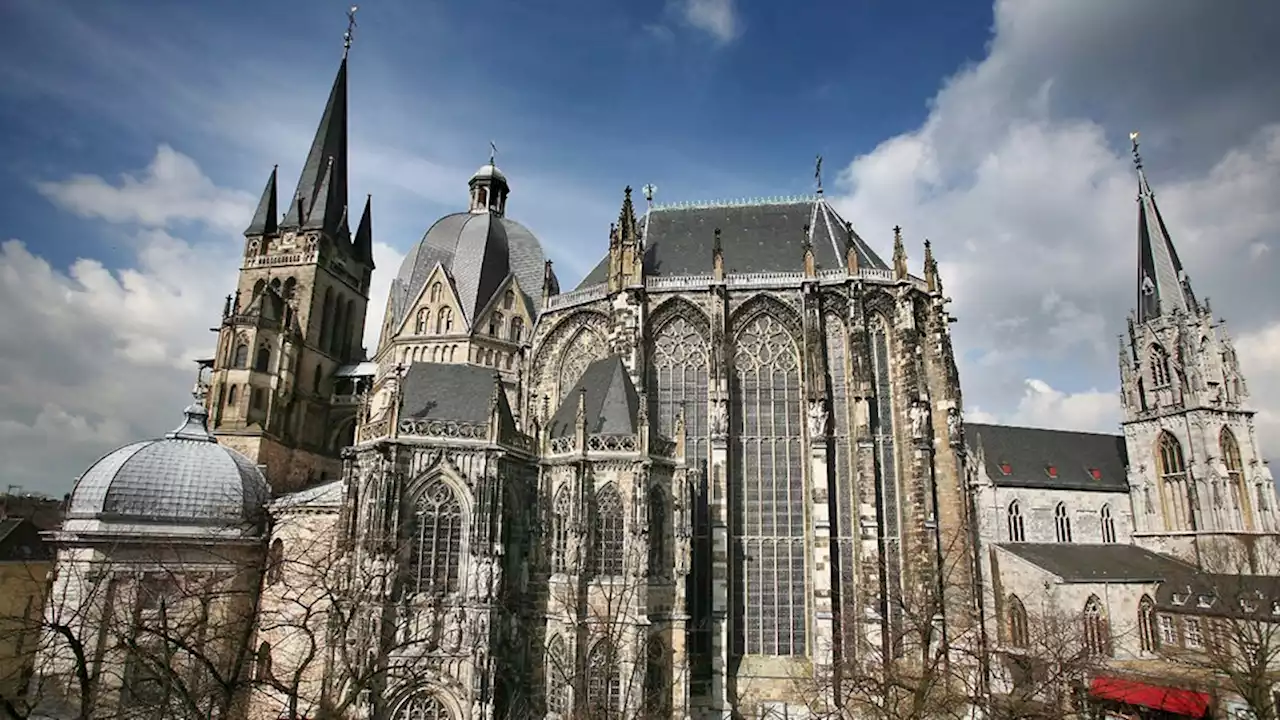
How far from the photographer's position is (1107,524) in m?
46.8

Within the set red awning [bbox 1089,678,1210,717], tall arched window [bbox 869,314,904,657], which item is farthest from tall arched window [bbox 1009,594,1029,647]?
tall arched window [bbox 869,314,904,657]

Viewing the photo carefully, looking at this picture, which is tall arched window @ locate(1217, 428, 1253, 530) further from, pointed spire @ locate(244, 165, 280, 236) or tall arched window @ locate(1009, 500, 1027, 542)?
pointed spire @ locate(244, 165, 280, 236)

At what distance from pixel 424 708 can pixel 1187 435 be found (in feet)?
154

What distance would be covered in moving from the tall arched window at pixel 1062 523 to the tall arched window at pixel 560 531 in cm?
3572

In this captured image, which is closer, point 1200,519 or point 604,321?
point 604,321

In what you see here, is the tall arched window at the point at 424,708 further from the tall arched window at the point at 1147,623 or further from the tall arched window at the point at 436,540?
the tall arched window at the point at 1147,623

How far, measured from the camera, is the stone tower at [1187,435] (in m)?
43.4

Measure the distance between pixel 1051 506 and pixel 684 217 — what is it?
29.7 meters

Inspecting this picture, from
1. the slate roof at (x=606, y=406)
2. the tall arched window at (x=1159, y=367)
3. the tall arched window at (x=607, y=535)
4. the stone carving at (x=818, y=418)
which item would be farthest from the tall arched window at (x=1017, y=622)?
the slate roof at (x=606, y=406)

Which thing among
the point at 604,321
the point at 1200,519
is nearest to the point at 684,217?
the point at 604,321

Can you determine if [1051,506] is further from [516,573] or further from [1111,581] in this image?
[516,573]

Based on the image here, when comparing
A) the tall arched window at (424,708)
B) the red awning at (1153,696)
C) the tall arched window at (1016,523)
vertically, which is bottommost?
the red awning at (1153,696)

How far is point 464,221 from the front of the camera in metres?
42.2

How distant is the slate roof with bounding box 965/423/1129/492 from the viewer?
45.8 m
